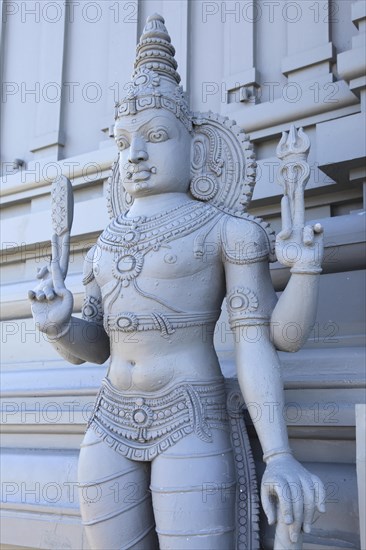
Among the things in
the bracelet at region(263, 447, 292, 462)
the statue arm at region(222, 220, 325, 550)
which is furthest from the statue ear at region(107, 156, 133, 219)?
the bracelet at region(263, 447, 292, 462)

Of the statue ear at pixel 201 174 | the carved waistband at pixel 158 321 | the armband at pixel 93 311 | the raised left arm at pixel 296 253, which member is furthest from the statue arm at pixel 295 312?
the armband at pixel 93 311

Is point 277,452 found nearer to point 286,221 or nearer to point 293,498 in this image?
point 293,498

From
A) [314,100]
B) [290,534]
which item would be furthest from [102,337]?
[314,100]

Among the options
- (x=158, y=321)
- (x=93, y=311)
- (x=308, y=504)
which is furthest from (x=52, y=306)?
(x=308, y=504)

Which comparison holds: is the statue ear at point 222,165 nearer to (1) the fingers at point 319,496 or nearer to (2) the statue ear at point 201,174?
(2) the statue ear at point 201,174

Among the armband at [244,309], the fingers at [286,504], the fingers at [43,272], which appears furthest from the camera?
the fingers at [43,272]

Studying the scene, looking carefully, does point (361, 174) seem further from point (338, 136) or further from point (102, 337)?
point (102, 337)

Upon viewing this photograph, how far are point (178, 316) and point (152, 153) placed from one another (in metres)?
0.50

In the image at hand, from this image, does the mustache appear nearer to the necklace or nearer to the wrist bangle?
the necklace

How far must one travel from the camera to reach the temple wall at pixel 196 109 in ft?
7.36

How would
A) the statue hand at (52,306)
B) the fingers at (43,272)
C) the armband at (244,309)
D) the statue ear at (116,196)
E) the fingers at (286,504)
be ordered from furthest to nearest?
the statue ear at (116,196) → the fingers at (43,272) → the statue hand at (52,306) → the armband at (244,309) → the fingers at (286,504)

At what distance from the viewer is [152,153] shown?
6.49 feet

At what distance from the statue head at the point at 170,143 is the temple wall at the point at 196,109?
512 mm

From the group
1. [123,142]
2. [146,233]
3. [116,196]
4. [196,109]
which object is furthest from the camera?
[196,109]
